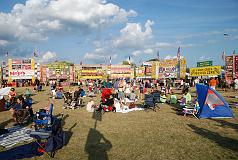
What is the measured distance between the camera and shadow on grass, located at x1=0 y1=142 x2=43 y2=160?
7008 mm

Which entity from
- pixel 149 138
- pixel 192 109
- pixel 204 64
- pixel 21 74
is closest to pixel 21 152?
pixel 149 138

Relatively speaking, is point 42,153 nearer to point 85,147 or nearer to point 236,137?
point 85,147

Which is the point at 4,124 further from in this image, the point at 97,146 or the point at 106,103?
the point at 97,146

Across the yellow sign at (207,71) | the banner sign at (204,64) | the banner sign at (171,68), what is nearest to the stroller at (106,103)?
the yellow sign at (207,71)

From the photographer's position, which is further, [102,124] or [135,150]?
[102,124]

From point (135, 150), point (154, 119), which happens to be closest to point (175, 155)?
point (135, 150)

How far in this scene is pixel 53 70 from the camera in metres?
60.6

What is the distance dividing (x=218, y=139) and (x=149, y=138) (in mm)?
2476

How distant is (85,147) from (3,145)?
2.91 meters

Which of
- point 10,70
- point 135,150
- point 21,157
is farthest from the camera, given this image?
point 10,70

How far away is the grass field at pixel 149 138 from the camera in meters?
7.06

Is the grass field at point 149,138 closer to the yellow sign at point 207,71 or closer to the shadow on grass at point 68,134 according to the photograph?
the shadow on grass at point 68,134

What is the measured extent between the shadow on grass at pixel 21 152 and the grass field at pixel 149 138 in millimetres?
481

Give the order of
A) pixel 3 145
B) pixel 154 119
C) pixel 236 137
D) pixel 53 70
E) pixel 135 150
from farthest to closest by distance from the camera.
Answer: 1. pixel 53 70
2. pixel 154 119
3. pixel 236 137
4. pixel 3 145
5. pixel 135 150
